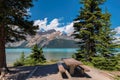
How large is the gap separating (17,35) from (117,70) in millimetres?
10778

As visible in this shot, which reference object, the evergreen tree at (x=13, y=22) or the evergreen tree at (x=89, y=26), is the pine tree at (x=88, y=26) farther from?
the evergreen tree at (x=13, y=22)

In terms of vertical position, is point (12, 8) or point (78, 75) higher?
point (12, 8)

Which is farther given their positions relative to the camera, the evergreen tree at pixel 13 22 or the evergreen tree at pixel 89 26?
the evergreen tree at pixel 89 26

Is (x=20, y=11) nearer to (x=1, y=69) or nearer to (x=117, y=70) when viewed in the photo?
(x=1, y=69)

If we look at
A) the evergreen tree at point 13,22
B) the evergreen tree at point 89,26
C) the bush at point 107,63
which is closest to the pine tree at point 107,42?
the bush at point 107,63

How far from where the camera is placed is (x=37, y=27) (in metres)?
21.5

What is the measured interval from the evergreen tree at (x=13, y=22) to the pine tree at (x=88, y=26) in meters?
10.4

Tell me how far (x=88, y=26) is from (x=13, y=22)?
1225cm

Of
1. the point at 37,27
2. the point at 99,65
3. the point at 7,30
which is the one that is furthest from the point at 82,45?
the point at 7,30

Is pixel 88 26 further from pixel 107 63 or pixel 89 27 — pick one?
pixel 107 63

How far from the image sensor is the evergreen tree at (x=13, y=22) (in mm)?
18500

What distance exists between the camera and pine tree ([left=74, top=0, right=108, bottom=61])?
3039cm

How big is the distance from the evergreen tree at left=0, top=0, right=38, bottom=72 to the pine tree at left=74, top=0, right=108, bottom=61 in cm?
1045

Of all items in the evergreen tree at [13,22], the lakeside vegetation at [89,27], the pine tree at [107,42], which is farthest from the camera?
the lakeside vegetation at [89,27]
